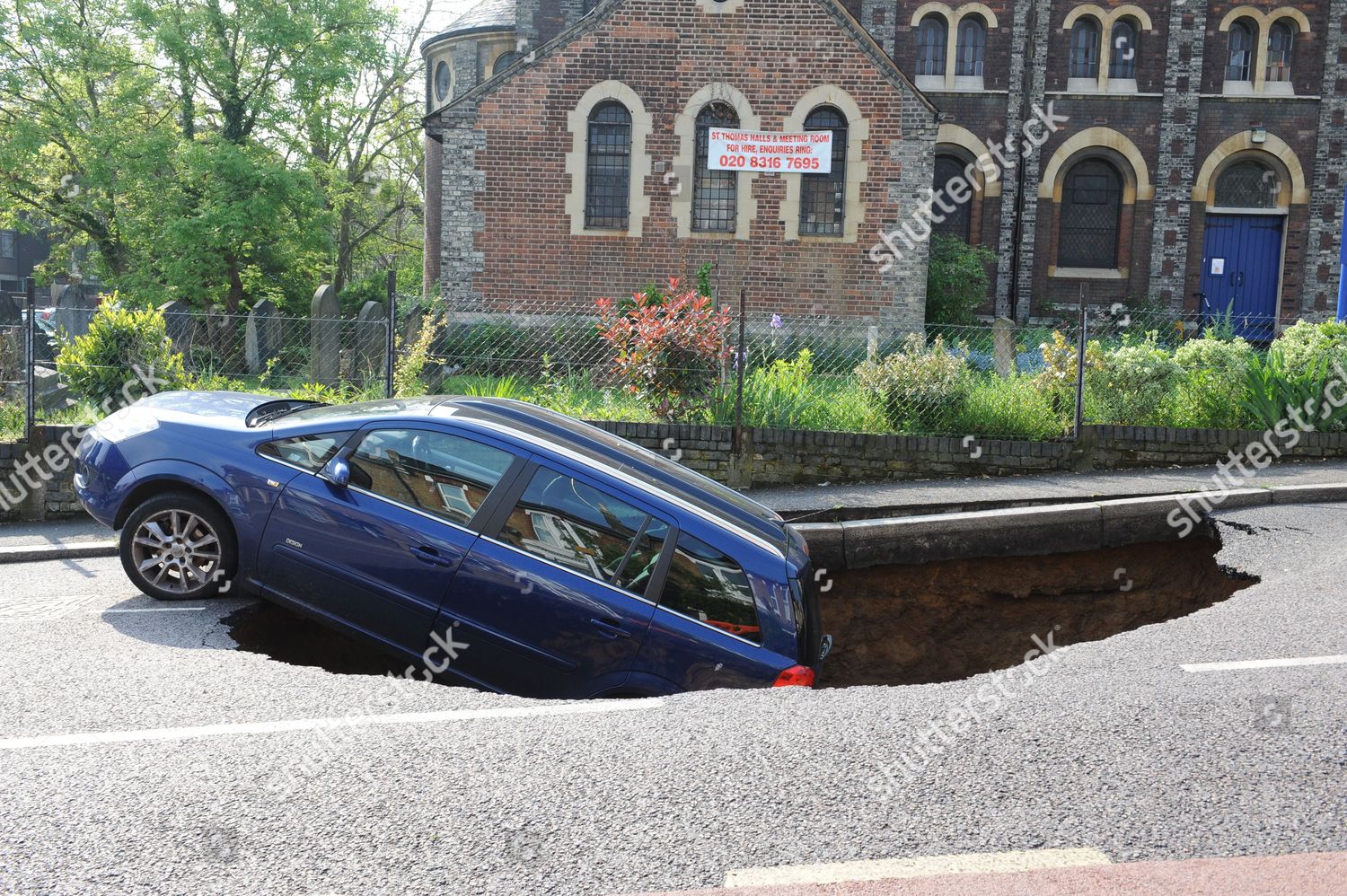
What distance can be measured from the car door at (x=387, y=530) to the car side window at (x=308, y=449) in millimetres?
101

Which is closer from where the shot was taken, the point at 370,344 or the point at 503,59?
the point at 370,344

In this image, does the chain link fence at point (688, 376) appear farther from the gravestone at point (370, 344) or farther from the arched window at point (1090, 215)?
the arched window at point (1090, 215)

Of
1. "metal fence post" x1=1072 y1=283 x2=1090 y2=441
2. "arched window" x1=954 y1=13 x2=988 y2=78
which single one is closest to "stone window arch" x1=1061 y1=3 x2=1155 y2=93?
"arched window" x1=954 y1=13 x2=988 y2=78

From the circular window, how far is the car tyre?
86.4ft

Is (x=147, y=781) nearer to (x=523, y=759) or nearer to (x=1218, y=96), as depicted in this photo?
(x=523, y=759)

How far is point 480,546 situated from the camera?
5.47 m

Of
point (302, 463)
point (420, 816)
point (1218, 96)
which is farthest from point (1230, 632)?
point (1218, 96)

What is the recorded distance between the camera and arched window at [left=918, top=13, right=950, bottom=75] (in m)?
26.1

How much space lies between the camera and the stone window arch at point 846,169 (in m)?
19.9

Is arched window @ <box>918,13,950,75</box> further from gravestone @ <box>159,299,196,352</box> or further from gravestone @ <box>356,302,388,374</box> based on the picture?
gravestone @ <box>159,299,196,352</box>

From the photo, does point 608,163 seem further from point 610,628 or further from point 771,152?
point 610,628

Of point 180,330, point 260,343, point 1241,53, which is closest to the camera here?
point 180,330

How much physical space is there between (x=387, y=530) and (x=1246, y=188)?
86.7 feet

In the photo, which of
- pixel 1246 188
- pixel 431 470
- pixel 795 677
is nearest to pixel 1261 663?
pixel 795 677
